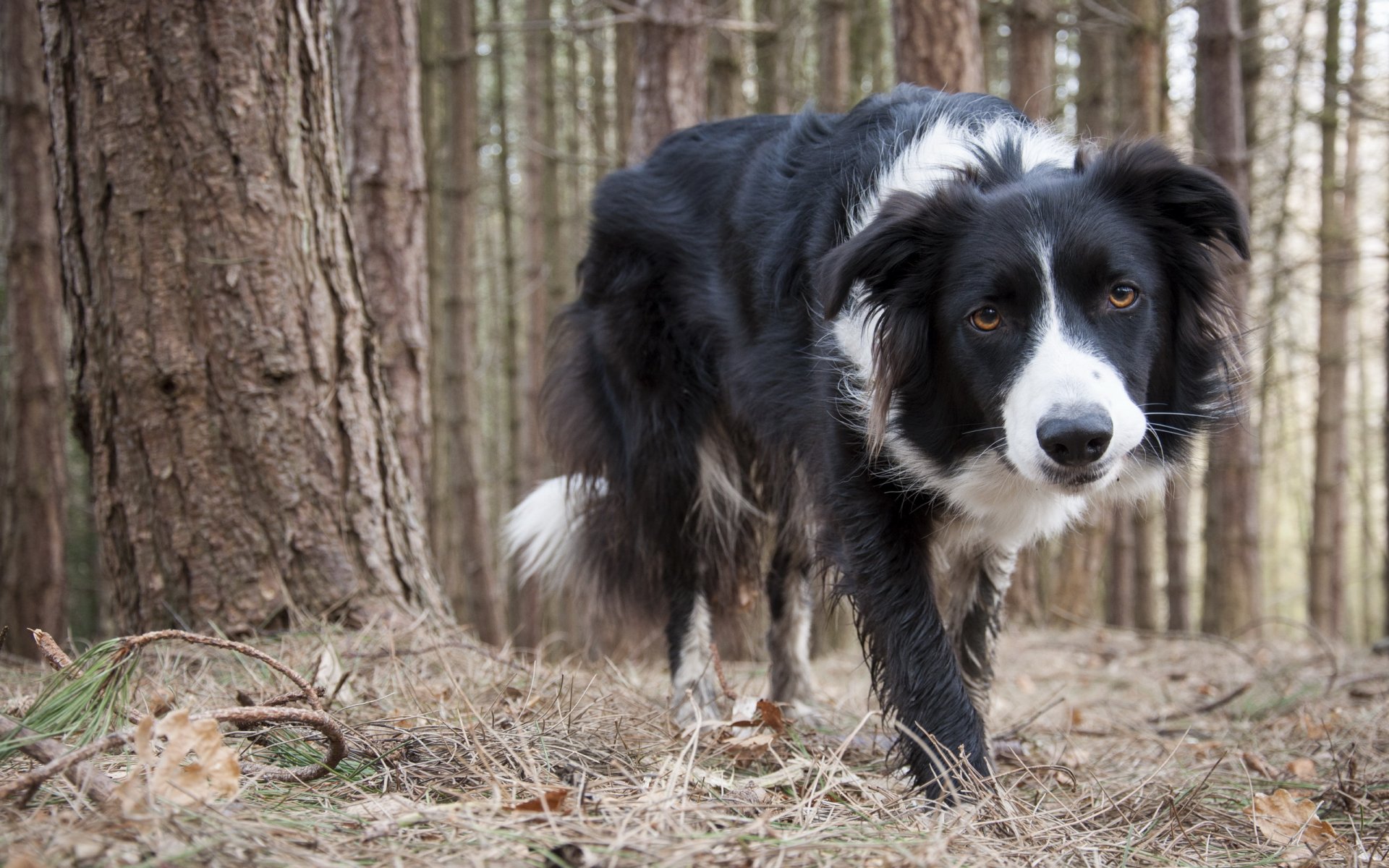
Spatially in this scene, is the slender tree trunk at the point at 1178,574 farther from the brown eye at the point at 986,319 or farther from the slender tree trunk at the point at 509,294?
the brown eye at the point at 986,319

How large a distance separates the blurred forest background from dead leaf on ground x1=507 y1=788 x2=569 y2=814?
1916 mm

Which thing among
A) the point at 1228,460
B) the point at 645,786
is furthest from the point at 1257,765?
the point at 1228,460

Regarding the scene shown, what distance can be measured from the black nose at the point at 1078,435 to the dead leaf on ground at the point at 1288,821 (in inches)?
33.7

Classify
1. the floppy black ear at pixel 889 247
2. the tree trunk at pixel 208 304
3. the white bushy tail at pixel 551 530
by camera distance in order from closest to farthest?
the floppy black ear at pixel 889 247, the tree trunk at pixel 208 304, the white bushy tail at pixel 551 530

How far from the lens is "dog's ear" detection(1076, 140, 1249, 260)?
274 cm

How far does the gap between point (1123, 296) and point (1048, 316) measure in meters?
0.24

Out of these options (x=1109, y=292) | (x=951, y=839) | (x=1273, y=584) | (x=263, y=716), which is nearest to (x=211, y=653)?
(x=263, y=716)

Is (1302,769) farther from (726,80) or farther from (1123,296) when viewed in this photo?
(726,80)

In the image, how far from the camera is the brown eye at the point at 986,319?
2666 mm

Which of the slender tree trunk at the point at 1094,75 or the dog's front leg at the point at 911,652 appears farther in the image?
the slender tree trunk at the point at 1094,75

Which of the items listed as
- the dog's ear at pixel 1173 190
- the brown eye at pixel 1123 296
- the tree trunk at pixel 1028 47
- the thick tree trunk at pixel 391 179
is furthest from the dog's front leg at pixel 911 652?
the tree trunk at pixel 1028 47

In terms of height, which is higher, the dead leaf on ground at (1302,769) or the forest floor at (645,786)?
the forest floor at (645,786)

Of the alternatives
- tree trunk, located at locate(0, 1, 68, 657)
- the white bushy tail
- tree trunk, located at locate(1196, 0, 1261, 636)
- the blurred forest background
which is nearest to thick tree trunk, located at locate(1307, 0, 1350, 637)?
the blurred forest background

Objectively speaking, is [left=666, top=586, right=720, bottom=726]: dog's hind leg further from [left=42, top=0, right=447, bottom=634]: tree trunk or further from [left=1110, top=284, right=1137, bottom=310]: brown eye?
[left=1110, top=284, right=1137, bottom=310]: brown eye
